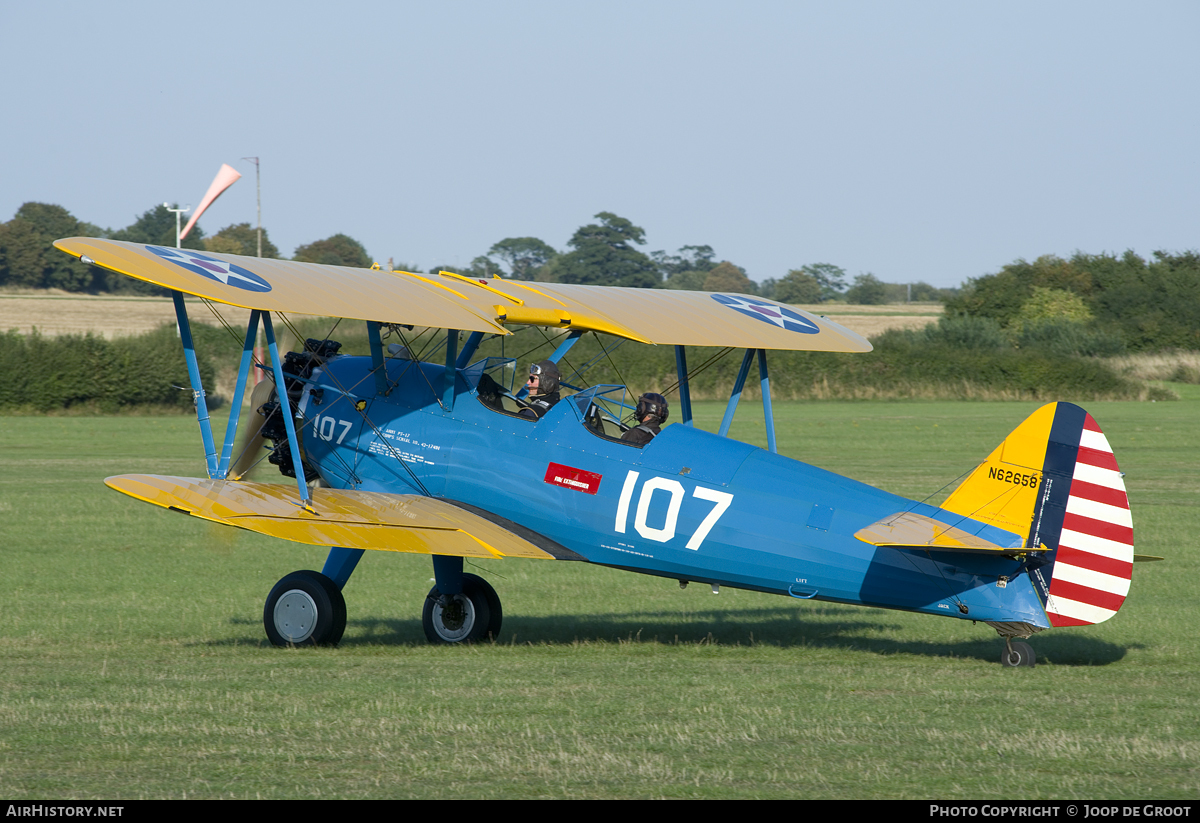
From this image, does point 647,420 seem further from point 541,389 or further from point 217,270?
point 217,270

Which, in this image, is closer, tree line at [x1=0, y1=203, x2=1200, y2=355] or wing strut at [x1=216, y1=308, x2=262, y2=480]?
wing strut at [x1=216, y1=308, x2=262, y2=480]

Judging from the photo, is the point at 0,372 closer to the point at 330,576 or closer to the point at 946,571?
the point at 330,576

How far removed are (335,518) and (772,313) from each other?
171 inches

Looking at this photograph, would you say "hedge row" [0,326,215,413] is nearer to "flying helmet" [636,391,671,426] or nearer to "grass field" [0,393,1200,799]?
"grass field" [0,393,1200,799]

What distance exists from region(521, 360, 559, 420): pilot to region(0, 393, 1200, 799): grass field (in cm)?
166

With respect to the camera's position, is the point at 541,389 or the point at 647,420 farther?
the point at 541,389

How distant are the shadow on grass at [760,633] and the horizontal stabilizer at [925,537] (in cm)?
136

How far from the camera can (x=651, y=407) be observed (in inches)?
333

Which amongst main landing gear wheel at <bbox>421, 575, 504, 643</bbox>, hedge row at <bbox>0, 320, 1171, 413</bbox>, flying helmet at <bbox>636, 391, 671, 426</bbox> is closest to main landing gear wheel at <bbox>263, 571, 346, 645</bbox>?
main landing gear wheel at <bbox>421, 575, 504, 643</bbox>

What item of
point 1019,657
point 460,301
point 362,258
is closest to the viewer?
point 1019,657

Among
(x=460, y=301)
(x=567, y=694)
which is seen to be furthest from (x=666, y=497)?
(x=460, y=301)

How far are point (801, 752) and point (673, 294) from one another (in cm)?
589

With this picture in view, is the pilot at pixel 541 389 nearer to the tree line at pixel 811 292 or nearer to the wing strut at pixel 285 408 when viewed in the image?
the wing strut at pixel 285 408

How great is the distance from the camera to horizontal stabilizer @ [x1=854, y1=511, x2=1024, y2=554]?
729cm
